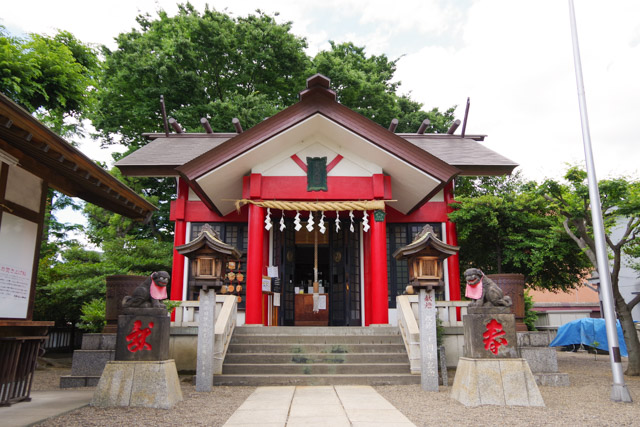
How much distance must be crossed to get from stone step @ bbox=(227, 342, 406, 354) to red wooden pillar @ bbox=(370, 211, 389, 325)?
41.7 inches

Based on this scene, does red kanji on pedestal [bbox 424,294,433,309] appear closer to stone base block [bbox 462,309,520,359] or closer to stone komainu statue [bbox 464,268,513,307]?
stone komainu statue [bbox 464,268,513,307]

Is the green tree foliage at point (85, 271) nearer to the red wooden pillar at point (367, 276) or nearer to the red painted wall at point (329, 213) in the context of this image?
the red painted wall at point (329, 213)

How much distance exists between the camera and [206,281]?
24.3ft

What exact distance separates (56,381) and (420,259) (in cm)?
780

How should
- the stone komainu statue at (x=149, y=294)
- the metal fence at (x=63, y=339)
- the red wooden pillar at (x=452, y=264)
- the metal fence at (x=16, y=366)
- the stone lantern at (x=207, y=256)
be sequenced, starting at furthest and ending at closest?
the metal fence at (x=63, y=339) < the red wooden pillar at (x=452, y=264) < the stone lantern at (x=207, y=256) < the stone komainu statue at (x=149, y=294) < the metal fence at (x=16, y=366)

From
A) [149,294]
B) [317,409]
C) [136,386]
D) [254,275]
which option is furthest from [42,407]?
[254,275]

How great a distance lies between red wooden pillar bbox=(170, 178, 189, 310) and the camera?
12.0 meters

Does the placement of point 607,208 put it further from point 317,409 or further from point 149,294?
point 149,294

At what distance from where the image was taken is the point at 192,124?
20.3 m

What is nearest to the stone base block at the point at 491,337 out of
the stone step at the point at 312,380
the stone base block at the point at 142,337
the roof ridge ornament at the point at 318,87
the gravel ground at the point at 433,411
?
the gravel ground at the point at 433,411

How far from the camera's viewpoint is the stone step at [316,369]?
820cm

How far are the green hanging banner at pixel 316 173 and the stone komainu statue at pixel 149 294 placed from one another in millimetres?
5095

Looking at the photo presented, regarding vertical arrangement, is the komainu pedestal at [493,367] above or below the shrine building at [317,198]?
below

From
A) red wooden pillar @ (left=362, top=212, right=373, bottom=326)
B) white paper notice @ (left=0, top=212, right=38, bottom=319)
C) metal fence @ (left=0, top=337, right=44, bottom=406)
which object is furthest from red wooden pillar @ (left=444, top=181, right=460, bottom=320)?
white paper notice @ (left=0, top=212, right=38, bottom=319)
